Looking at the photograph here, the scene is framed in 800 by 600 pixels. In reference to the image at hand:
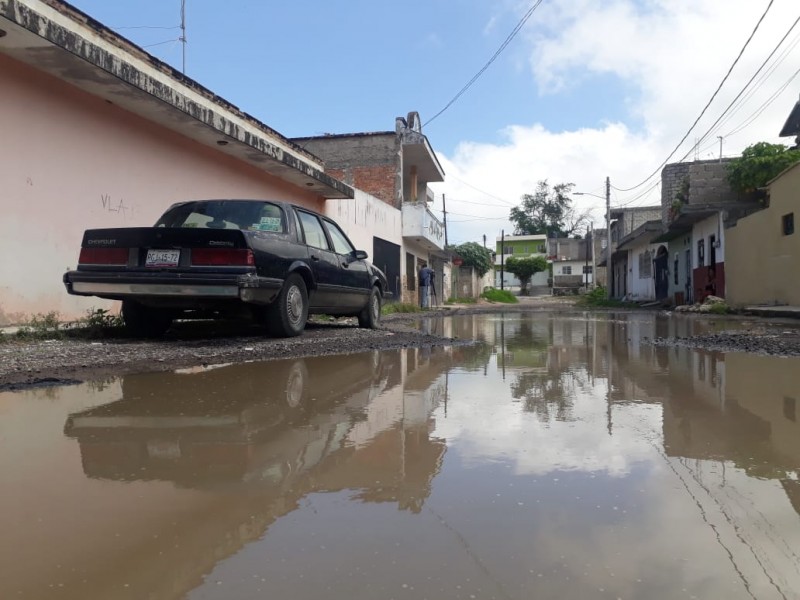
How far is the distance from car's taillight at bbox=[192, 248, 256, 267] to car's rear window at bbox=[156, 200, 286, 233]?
2.21 ft

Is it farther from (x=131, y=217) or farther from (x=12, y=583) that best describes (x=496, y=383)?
(x=131, y=217)

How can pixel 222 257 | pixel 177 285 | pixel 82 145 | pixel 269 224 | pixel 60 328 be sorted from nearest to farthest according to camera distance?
pixel 177 285 → pixel 222 257 → pixel 60 328 → pixel 269 224 → pixel 82 145

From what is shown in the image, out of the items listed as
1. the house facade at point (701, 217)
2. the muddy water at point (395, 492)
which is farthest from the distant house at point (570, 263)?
the muddy water at point (395, 492)

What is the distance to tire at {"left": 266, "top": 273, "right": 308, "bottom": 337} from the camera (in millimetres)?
6634

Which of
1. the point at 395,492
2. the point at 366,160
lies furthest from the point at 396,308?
the point at 395,492

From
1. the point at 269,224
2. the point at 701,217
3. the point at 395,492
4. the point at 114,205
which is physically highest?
the point at 701,217

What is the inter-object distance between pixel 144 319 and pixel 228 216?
1.43 meters

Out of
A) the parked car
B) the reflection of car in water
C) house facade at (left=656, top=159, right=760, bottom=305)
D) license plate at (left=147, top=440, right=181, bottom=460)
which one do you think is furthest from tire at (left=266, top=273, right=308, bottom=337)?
house facade at (left=656, top=159, right=760, bottom=305)

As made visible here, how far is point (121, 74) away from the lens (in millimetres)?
7414

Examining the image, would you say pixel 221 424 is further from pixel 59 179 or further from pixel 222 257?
pixel 59 179

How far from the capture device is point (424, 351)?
678 cm

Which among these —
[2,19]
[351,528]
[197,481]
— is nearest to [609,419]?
[351,528]

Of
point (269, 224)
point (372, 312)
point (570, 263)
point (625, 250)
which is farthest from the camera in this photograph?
point (570, 263)

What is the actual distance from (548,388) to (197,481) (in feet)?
9.25
